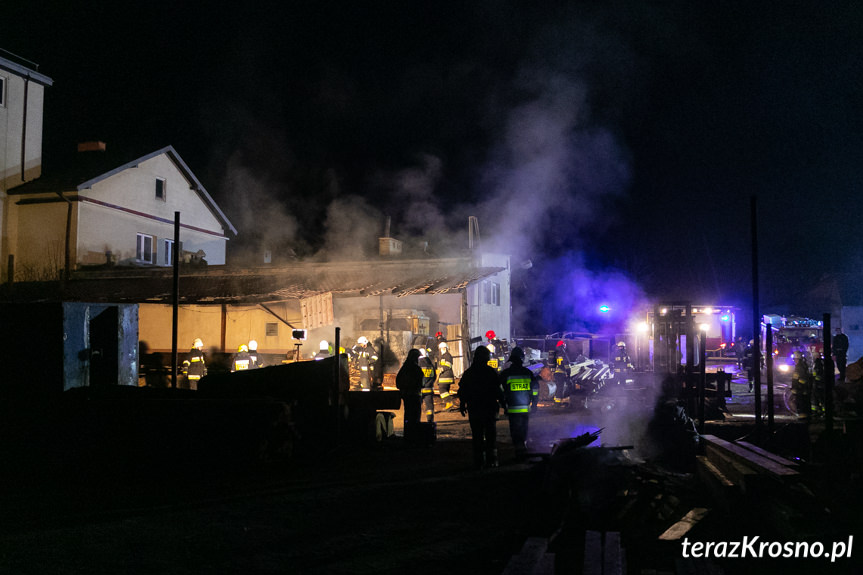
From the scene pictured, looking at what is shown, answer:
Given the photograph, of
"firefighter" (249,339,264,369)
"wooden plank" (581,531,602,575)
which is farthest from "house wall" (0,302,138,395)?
"wooden plank" (581,531,602,575)

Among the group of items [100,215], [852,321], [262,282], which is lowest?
[852,321]

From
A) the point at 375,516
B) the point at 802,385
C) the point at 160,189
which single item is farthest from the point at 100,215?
the point at 802,385

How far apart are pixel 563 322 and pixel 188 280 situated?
1231 inches

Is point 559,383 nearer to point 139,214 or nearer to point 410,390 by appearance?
point 410,390

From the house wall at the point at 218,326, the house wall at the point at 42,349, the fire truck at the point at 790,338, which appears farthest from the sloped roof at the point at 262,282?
the fire truck at the point at 790,338

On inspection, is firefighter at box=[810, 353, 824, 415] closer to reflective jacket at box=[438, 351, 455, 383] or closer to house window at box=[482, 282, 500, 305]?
reflective jacket at box=[438, 351, 455, 383]

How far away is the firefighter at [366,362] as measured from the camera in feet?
53.0

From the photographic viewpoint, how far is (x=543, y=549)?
177 inches

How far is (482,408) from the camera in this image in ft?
26.1

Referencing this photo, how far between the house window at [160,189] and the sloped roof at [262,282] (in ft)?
16.4

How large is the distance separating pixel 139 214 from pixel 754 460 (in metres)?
25.9

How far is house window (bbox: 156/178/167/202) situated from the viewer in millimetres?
27234

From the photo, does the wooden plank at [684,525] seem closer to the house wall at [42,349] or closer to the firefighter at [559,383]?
the house wall at [42,349]

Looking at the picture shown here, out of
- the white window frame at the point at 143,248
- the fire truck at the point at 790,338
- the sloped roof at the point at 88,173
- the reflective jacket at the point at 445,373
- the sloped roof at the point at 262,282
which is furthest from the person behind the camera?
the white window frame at the point at 143,248
